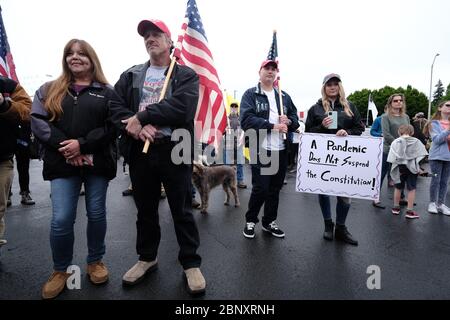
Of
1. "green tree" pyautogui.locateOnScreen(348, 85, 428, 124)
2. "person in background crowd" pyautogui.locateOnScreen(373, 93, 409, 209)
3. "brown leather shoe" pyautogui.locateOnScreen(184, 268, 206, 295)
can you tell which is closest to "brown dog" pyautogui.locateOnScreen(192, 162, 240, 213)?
"brown leather shoe" pyautogui.locateOnScreen(184, 268, 206, 295)

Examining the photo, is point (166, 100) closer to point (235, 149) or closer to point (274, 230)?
point (274, 230)

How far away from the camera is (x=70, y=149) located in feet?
8.09

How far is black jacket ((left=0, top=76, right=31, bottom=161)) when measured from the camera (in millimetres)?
2789

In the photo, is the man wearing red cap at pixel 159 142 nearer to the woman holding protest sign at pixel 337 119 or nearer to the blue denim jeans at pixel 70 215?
the blue denim jeans at pixel 70 215

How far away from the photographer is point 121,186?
24.7 ft

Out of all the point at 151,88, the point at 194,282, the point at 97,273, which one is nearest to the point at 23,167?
the point at 97,273

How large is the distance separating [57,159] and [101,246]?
0.97 meters

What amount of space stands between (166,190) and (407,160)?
4682 mm

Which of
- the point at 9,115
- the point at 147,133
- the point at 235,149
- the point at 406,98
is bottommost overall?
the point at 235,149

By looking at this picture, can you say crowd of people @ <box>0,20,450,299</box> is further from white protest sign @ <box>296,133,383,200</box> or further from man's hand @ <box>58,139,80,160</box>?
white protest sign @ <box>296,133,383,200</box>

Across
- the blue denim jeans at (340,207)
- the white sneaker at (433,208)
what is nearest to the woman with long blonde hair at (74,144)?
the blue denim jeans at (340,207)

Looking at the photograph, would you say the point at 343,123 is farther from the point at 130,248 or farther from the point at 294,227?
the point at 130,248

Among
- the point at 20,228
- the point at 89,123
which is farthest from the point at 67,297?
the point at 20,228

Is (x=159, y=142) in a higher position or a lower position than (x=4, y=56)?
lower
